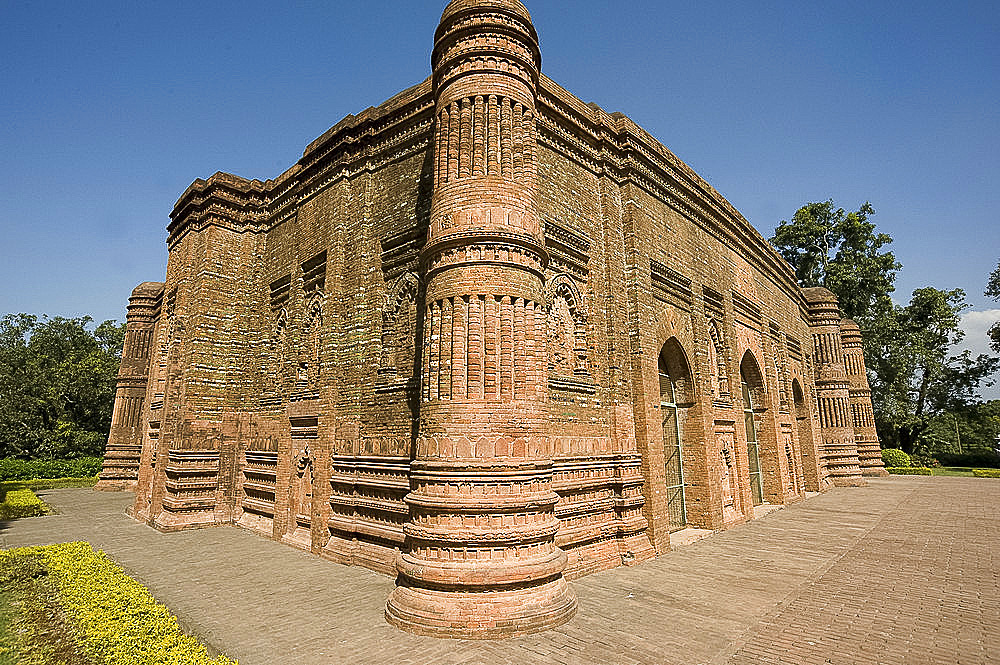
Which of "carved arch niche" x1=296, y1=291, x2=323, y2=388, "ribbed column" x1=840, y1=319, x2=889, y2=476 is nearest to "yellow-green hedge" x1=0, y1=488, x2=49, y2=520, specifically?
"carved arch niche" x1=296, y1=291, x2=323, y2=388

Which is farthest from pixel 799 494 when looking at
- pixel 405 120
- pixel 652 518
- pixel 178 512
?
pixel 178 512

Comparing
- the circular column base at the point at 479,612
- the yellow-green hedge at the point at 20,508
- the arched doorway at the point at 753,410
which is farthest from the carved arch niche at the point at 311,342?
the arched doorway at the point at 753,410

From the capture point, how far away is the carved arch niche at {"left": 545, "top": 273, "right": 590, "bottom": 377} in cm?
881

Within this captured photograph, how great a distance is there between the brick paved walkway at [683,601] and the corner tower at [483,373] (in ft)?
1.57

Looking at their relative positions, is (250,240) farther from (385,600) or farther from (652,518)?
(652,518)

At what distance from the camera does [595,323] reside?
962cm

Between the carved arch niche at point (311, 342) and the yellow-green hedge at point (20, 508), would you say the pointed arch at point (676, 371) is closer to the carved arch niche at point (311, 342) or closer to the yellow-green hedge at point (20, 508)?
the carved arch niche at point (311, 342)

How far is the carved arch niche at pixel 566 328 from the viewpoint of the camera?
28.9 feet

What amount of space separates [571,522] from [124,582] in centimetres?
632

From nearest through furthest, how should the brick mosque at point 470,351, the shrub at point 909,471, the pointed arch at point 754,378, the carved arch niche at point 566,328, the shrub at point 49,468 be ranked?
the brick mosque at point 470,351 < the carved arch niche at point 566,328 < the pointed arch at point 754,378 < the shrub at point 49,468 < the shrub at point 909,471

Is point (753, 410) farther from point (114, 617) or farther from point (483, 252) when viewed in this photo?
point (114, 617)

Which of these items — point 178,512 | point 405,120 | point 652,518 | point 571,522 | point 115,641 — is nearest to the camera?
point 115,641

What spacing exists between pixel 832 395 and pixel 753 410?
32.4ft

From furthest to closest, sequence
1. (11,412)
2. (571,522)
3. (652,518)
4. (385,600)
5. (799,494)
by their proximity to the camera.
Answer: (11,412), (799,494), (652,518), (571,522), (385,600)
